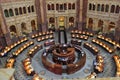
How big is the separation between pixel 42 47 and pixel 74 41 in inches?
207

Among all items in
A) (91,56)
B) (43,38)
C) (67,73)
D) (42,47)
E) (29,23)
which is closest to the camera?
(67,73)

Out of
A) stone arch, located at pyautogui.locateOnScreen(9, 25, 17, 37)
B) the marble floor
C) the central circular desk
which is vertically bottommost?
the marble floor

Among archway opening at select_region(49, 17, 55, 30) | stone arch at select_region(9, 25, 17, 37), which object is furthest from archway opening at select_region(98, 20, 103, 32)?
stone arch at select_region(9, 25, 17, 37)

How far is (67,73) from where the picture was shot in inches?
662

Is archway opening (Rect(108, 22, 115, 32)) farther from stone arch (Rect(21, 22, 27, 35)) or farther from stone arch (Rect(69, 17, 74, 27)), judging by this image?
stone arch (Rect(21, 22, 27, 35))

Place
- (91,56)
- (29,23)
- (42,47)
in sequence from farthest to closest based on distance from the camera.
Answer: (29,23) < (42,47) < (91,56)

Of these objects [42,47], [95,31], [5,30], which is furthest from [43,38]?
[95,31]

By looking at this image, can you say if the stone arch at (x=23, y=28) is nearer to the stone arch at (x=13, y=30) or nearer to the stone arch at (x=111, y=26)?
the stone arch at (x=13, y=30)

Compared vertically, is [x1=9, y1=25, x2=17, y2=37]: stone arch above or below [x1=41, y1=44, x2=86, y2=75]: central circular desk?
above

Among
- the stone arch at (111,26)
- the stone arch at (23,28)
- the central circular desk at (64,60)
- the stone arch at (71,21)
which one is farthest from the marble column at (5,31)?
the stone arch at (111,26)

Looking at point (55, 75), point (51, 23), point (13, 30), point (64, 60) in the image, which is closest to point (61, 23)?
point (51, 23)

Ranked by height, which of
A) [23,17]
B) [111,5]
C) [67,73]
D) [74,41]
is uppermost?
[111,5]

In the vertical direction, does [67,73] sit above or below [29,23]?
below

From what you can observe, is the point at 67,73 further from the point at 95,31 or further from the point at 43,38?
the point at 95,31
